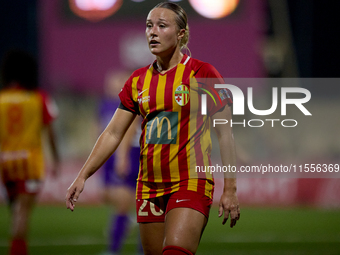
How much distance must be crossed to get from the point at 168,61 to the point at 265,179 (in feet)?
30.6

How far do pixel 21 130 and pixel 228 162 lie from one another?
9.05 feet

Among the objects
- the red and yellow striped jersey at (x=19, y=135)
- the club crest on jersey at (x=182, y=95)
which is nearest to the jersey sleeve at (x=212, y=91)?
the club crest on jersey at (x=182, y=95)

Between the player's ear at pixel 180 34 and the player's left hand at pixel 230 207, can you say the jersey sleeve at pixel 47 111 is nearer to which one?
the player's ear at pixel 180 34

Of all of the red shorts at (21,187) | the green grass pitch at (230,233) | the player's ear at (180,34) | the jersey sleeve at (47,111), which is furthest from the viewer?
the green grass pitch at (230,233)

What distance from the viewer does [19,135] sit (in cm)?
509

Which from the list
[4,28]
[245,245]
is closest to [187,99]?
[245,245]

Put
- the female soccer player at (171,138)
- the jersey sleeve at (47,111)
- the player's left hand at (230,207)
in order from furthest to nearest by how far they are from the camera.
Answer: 1. the jersey sleeve at (47,111)
2. the female soccer player at (171,138)
3. the player's left hand at (230,207)

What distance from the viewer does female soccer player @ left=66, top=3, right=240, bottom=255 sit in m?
3.14

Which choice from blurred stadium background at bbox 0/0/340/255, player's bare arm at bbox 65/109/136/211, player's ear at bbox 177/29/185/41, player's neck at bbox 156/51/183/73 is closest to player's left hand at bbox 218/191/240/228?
player's bare arm at bbox 65/109/136/211

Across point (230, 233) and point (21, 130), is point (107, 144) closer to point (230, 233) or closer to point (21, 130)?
point (21, 130)

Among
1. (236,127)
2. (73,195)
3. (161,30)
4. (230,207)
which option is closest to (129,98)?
(161,30)

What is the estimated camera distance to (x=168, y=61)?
3.35 metres

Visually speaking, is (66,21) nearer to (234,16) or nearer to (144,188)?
(234,16)

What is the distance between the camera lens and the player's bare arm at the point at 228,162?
118 inches
